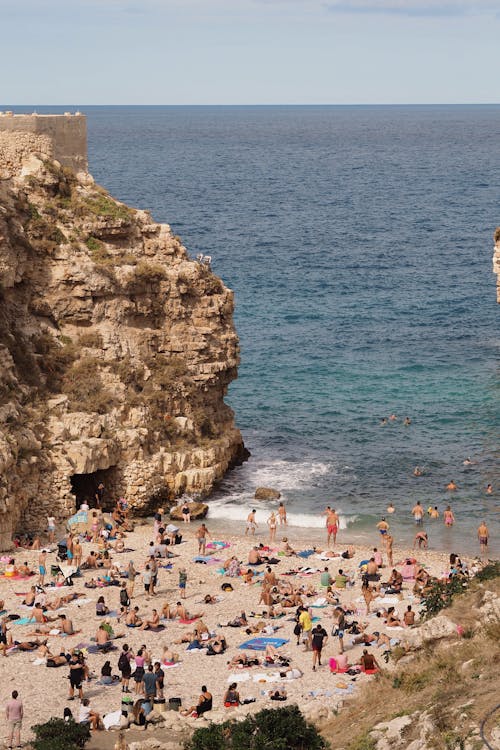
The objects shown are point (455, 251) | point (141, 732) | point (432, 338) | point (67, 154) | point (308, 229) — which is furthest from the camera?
point (308, 229)

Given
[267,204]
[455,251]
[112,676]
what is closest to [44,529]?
[112,676]

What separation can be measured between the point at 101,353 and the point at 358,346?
2686 cm

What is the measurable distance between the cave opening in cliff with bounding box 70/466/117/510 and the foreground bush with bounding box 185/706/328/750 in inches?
872

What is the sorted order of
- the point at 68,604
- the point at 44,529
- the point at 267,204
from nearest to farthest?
1. the point at 68,604
2. the point at 44,529
3. the point at 267,204

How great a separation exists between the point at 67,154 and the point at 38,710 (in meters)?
29.2

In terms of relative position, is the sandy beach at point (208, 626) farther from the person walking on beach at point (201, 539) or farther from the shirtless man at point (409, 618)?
the shirtless man at point (409, 618)

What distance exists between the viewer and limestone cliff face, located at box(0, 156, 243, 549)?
46.9 m

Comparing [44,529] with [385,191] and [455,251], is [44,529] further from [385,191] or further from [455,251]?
[385,191]

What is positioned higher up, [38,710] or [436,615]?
[436,615]

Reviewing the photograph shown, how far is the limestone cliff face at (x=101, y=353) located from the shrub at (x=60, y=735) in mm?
16126

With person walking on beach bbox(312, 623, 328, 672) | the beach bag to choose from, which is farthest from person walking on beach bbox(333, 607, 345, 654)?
the beach bag

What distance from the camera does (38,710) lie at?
103 feet

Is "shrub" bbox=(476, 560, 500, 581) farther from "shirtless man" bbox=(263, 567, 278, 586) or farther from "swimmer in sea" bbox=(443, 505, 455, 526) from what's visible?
"swimmer in sea" bbox=(443, 505, 455, 526)

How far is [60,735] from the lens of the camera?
28250 millimetres
